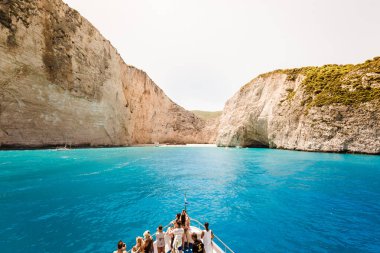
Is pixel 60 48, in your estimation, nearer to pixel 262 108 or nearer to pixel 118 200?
pixel 118 200

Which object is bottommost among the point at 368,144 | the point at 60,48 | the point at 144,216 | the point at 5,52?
the point at 144,216

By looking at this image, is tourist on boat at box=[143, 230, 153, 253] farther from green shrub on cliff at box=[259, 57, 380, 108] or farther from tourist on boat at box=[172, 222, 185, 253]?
green shrub on cliff at box=[259, 57, 380, 108]

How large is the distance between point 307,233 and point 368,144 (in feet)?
143

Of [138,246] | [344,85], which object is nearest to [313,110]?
[344,85]

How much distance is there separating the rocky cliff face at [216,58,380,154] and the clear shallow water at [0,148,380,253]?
2519cm

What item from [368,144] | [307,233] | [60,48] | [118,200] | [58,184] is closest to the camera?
[307,233]

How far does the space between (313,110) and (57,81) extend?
6137cm

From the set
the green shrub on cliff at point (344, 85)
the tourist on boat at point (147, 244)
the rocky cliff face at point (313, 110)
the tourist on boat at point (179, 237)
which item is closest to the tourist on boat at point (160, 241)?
the tourist on boat at point (147, 244)

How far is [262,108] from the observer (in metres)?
68.9

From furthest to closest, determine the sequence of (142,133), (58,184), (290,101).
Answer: (142,133) < (290,101) < (58,184)

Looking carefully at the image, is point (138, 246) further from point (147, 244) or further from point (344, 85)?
point (344, 85)

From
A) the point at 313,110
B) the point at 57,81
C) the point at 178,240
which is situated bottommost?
the point at 178,240

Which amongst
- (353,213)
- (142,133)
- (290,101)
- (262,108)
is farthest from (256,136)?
(353,213)

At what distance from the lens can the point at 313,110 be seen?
167 ft
